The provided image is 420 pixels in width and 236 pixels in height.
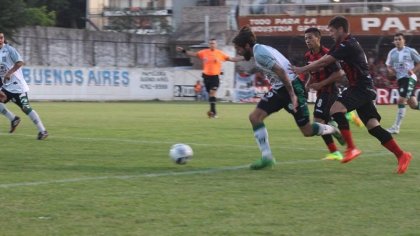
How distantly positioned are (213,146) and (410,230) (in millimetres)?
7278

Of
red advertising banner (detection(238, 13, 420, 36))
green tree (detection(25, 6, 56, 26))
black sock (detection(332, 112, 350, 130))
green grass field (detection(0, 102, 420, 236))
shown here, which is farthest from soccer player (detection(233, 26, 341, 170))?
green tree (detection(25, 6, 56, 26))

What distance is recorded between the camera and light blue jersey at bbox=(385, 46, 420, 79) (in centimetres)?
1712

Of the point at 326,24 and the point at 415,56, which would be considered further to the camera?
the point at 326,24

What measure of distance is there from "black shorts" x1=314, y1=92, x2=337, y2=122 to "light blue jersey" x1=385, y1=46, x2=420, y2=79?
6.07m

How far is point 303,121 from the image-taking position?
999 centimetres

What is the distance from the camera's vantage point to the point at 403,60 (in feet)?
56.9

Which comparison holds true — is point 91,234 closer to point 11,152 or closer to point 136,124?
point 11,152

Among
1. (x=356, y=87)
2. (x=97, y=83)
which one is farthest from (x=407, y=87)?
(x=97, y=83)

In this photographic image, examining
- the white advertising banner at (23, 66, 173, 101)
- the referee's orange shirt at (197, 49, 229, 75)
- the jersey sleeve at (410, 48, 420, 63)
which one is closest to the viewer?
the jersey sleeve at (410, 48, 420, 63)

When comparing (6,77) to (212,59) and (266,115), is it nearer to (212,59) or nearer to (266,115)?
(266,115)

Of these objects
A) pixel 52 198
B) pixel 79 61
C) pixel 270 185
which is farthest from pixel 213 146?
pixel 79 61

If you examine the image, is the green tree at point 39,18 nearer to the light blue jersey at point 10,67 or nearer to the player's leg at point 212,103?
the player's leg at point 212,103

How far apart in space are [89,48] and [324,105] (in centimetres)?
3947

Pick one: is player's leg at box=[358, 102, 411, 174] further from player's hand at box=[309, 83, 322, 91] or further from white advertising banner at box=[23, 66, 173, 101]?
white advertising banner at box=[23, 66, 173, 101]
